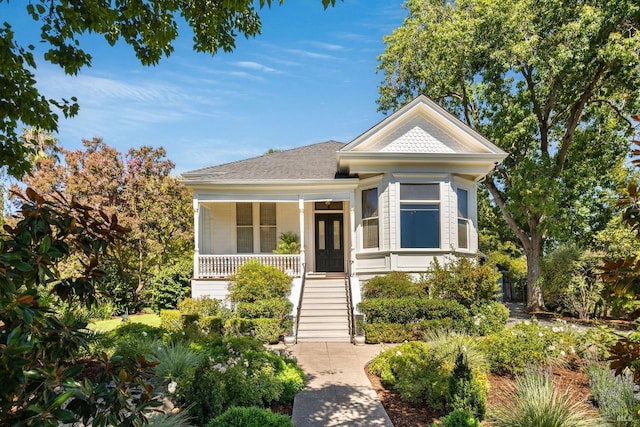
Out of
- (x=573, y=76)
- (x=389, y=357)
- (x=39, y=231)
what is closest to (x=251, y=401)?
(x=389, y=357)

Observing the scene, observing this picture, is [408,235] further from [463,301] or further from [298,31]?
[298,31]

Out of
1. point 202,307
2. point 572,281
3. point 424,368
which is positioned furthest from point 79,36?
point 572,281

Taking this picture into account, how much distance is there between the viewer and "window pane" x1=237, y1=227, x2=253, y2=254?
1666 cm

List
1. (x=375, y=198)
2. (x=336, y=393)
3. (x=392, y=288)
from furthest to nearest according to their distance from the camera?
(x=375, y=198) → (x=392, y=288) → (x=336, y=393)

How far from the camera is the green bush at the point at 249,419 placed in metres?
4.37

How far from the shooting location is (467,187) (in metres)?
15.0

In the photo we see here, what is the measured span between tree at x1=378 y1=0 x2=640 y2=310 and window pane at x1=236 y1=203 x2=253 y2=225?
974 centimetres

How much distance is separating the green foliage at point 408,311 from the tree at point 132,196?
395 inches

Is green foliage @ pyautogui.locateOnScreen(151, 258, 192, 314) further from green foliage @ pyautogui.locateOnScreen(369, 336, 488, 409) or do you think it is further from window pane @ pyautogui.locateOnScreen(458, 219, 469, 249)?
window pane @ pyautogui.locateOnScreen(458, 219, 469, 249)

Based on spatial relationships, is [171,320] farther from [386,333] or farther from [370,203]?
[370,203]

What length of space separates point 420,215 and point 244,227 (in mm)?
6996

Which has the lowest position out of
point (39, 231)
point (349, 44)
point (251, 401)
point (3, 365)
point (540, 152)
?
point (251, 401)

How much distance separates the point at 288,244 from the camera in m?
15.5

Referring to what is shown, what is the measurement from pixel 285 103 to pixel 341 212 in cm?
560
